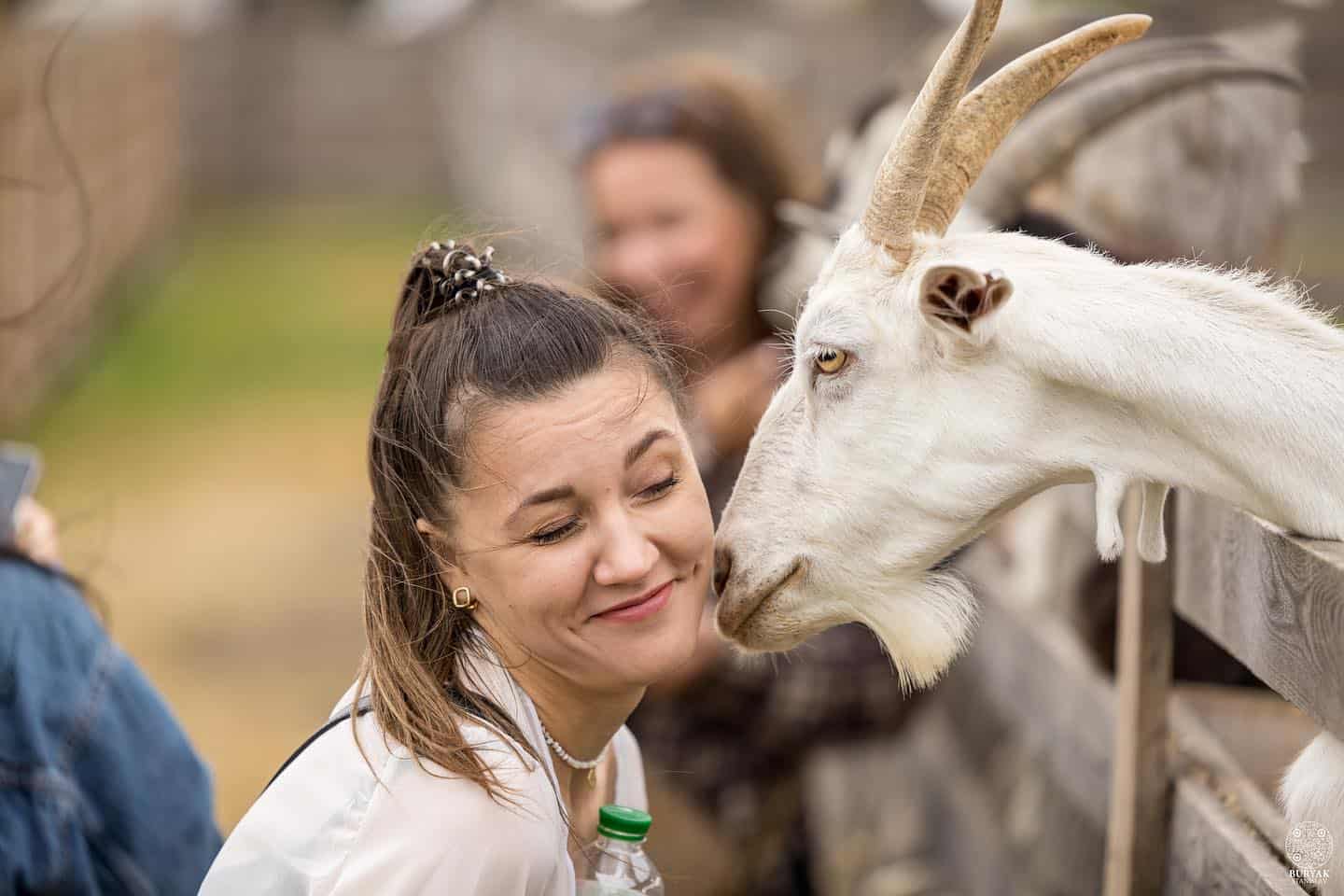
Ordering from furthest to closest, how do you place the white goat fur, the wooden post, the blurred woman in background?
the blurred woman in background → the wooden post → the white goat fur

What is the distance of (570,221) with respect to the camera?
315 inches

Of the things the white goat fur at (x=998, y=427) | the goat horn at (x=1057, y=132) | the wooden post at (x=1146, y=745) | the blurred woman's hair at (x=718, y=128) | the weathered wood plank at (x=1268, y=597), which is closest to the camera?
the weathered wood plank at (x=1268, y=597)

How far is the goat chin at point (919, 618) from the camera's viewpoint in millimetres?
1705

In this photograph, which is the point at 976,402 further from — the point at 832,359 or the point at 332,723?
the point at 332,723

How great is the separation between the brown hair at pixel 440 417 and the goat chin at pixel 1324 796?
81 cm

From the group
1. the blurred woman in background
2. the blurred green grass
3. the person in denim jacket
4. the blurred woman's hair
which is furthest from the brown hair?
the blurred green grass

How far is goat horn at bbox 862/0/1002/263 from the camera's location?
150cm

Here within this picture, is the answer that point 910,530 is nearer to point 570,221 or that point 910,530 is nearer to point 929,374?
point 929,374

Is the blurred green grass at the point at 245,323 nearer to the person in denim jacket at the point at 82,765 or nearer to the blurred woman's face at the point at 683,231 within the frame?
the blurred woman's face at the point at 683,231

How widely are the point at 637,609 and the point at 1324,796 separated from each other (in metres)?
0.72

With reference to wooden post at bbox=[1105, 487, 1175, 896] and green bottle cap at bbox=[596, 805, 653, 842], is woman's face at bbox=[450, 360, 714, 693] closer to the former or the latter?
green bottle cap at bbox=[596, 805, 653, 842]

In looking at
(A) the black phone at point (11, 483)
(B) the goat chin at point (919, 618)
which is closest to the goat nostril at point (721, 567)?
(B) the goat chin at point (919, 618)

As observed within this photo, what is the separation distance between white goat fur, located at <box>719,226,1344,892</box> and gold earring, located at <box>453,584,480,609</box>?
33 centimetres

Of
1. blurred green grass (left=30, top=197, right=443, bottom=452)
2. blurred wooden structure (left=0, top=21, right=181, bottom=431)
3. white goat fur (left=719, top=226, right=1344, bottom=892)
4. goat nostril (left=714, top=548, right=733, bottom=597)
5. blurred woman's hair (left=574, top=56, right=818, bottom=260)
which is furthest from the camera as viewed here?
blurred green grass (left=30, top=197, right=443, bottom=452)
